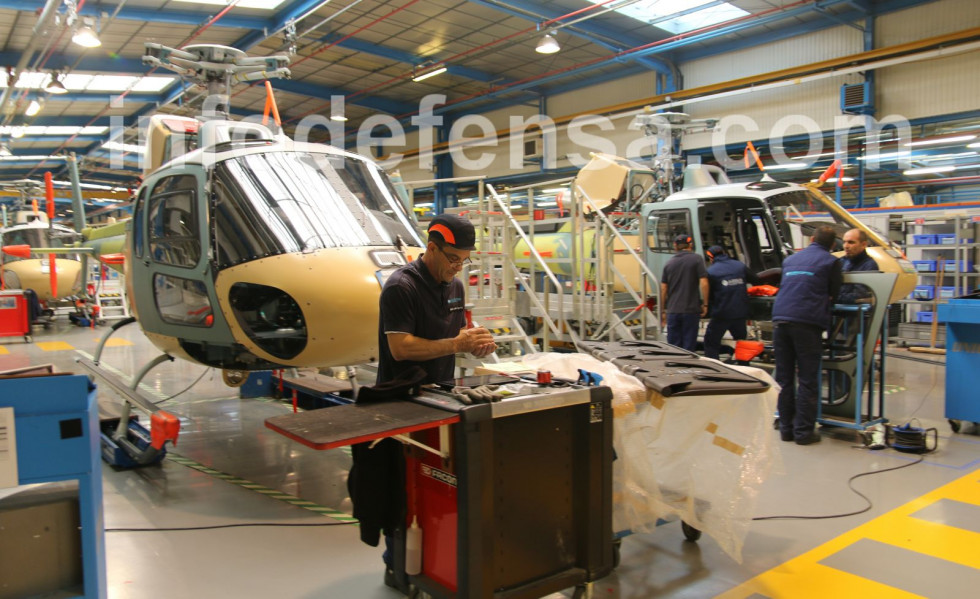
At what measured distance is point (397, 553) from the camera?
2551 millimetres

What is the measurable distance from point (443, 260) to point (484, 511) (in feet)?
3.34

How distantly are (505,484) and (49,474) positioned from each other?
1381 mm

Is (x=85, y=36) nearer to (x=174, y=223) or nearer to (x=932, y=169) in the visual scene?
(x=174, y=223)

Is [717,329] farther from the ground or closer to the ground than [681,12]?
closer to the ground

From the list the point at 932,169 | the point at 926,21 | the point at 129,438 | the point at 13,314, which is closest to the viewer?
the point at 129,438

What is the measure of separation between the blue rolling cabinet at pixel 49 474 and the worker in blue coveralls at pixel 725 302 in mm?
5862

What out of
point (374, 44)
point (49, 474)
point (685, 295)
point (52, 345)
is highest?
point (374, 44)

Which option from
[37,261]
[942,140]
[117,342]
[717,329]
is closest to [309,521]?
[717,329]

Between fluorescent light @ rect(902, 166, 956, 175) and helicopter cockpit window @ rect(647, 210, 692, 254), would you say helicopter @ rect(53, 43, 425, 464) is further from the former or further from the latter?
fluorescent light @ rect(902, 166, 956, 175)

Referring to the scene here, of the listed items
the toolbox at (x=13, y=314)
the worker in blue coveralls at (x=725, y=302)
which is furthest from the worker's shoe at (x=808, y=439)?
the toolbox at (x=13, y=314)

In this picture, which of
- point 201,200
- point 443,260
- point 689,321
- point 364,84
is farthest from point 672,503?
point 364,84

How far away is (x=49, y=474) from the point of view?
1.87m

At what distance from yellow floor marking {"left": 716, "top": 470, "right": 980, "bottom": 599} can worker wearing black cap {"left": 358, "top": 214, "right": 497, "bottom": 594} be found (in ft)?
4.78

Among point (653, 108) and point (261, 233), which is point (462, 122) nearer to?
point (653, 108)
